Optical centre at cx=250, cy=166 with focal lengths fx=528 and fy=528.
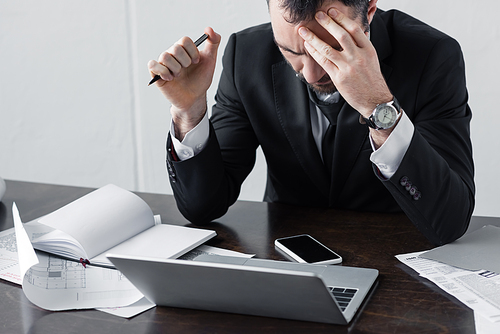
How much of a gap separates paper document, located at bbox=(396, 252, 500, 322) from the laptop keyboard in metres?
0.18

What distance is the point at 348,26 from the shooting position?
1215 millimetres

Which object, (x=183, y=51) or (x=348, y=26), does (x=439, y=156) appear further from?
(x=183, y=51)

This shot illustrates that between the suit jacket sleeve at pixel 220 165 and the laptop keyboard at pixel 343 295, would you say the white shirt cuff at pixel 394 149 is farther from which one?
the suit jacket sleeve at pixel 220 165

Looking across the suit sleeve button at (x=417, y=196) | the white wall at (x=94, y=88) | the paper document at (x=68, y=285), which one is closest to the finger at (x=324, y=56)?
the suit sleeve button at (x=417, y=196)

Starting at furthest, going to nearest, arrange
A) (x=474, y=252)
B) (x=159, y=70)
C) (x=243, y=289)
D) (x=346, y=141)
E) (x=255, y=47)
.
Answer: (x=255, y=47) → (x=346, y=141) → (x=159, y=70) → (x=474, y=252) → (x=243, y=289)

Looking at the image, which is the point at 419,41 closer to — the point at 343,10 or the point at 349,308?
the point at 343,10

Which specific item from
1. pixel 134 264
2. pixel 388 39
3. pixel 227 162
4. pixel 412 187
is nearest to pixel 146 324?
pixel 134 264

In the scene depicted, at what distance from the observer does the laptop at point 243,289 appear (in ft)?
2.74

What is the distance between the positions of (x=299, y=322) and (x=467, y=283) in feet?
1.19

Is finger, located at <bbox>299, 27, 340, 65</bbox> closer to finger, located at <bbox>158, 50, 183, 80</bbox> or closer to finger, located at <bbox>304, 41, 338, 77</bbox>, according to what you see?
finger, located at <bbox>304, 41, 338, 77</bbox>

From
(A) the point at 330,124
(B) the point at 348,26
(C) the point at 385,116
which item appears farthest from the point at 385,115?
(A) the point at 330,124

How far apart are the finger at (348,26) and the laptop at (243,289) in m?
0.55

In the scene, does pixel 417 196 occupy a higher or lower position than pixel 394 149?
lower

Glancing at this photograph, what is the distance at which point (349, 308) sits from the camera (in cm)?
94
